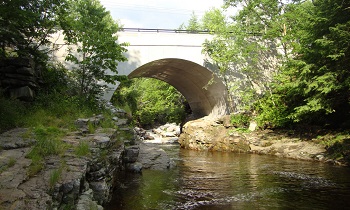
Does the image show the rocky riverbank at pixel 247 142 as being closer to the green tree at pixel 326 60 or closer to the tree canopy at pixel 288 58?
the tree canopy at pixel 288 58

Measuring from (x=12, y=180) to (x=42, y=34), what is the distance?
7380 mm

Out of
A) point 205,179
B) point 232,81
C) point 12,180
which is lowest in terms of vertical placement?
point 205,179

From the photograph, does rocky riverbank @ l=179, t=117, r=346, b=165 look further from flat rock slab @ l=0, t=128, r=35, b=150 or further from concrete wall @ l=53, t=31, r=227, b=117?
flat rock slab @ l=0, t=128, r=35, b=150

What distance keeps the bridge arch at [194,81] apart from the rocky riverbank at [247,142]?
285 cm

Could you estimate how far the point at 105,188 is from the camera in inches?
188

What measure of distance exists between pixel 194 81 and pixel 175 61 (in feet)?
11.1

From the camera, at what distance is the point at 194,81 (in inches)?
762

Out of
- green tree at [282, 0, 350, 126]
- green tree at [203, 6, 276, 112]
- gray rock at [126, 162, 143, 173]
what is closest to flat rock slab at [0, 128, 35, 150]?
gray rock at [126, 162, 143, 173]

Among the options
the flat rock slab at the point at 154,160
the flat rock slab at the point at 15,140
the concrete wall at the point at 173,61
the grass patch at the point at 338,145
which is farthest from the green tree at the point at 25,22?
the grass patch at the point at 338,145

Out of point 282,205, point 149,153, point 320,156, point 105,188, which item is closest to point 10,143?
point 105,188

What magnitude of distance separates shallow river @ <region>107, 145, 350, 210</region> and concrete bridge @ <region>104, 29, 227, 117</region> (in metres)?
6.49

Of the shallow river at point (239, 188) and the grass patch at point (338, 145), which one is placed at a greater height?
the grass patch at point (338, 145)

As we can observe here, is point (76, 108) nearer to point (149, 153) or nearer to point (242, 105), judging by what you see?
point (149, 153)

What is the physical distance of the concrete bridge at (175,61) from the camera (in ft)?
48.5
